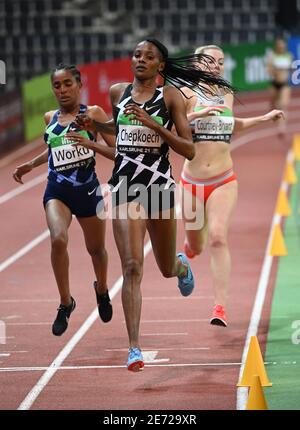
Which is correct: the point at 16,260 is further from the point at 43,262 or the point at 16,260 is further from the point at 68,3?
the point at 68,3

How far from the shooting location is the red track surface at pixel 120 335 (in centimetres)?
921

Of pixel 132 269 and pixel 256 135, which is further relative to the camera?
pixel 256 135

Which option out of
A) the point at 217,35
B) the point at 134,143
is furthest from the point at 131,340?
the point at 217,35

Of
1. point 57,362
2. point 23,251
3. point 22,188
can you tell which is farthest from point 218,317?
point 22,188

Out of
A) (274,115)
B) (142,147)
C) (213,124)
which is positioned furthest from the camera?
(213,124)

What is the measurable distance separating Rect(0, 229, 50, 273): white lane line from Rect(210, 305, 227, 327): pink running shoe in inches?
185

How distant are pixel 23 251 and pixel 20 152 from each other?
1097 centimetres

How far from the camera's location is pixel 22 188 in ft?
75.4

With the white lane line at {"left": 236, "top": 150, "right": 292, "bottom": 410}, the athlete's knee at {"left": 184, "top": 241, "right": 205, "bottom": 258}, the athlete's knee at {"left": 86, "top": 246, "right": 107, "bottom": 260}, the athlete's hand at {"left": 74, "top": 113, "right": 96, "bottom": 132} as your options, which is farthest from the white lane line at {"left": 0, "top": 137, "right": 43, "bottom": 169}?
the athlete's hand at {"left": 74, "top": 113, "right": 96, "bottom": 132}

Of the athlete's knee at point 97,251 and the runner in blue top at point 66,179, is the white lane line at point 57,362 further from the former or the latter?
the athlete's knee at point 97,251

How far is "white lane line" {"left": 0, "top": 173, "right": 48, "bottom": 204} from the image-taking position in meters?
21.9

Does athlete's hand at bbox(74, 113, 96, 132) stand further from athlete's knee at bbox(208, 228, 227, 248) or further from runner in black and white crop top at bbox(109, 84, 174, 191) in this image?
athlete's knee at bbox(208, 228, 227, 248)

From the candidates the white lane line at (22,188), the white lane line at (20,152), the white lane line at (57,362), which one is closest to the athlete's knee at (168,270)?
the white lane line at (57,362)

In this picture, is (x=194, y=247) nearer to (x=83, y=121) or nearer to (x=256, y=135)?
(x=83, y=121)
